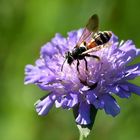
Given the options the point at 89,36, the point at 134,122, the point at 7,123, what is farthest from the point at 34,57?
the point at 89,36

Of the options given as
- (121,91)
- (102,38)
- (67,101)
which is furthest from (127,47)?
(67,101)

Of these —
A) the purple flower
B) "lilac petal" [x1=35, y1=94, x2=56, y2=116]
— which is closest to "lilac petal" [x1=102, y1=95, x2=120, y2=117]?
the purple flower

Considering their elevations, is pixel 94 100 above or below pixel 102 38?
below

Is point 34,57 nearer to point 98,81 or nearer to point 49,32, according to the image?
point 49,32

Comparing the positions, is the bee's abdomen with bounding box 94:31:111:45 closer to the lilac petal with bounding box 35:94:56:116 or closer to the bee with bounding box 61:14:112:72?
the bee with bounding box 61:14:112:72

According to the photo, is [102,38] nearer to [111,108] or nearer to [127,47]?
[127,47]

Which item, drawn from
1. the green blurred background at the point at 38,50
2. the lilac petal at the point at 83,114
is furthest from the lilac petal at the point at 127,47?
the green blurred background at the point at 38,50
